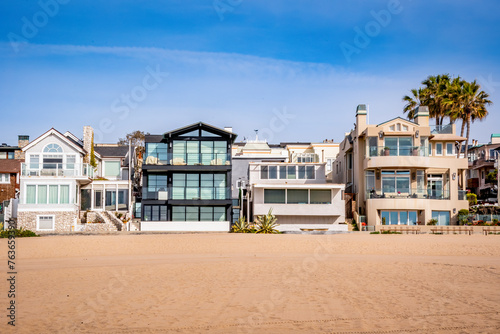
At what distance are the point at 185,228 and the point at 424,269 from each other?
21.9 m

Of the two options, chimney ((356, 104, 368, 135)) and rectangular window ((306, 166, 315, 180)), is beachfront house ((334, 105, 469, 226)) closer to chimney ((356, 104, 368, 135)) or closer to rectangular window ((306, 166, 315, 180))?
chimney ((356, 104, 368, 135))

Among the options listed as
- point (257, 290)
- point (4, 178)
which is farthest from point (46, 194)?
point (257, 290)

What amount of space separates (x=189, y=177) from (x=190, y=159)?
137 cm

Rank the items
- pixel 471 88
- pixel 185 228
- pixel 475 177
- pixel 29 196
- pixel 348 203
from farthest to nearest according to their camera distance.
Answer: pixel 475 177 → pixel 471 88 → pixel 348 203 → pixel 29 196 → pixel 185 228

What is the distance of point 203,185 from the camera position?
41.5 meters

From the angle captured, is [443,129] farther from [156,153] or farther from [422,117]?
[156,153]

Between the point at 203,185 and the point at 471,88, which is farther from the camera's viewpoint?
the point at 471,88

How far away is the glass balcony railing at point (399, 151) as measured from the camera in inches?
1628

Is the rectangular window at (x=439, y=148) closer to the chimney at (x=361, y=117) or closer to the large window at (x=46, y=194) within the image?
the chimney at (x=361, y=117)

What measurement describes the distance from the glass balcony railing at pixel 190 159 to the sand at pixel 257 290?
51.6 feet

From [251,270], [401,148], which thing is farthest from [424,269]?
[401,148]

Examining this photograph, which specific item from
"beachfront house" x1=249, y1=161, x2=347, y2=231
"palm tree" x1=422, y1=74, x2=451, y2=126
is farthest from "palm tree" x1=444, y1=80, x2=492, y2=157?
"beachfront house" x1=249, y1=161, x2=347, y2=231

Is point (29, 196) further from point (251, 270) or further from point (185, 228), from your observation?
point (251, 270)

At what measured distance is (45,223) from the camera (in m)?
40.6
